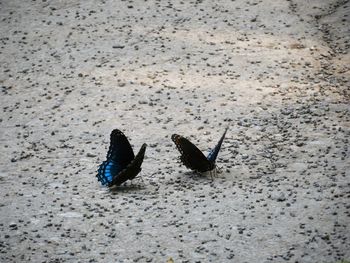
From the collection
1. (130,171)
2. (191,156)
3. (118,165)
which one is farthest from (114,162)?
(191,156)

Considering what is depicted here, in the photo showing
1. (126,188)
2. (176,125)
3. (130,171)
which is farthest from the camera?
(176,125)

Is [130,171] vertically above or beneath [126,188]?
above

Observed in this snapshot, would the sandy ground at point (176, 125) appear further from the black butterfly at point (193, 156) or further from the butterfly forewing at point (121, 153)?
the butterfly forewing at point (121, 153)

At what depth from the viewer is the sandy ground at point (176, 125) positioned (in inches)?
164

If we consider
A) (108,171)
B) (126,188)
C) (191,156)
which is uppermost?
(191,156)

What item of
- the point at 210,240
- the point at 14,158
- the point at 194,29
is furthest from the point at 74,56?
the point at 210,240

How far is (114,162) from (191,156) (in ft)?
2.16

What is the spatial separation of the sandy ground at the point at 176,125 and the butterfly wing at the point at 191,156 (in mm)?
133

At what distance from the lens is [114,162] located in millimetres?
4984

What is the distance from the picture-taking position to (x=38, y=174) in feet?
17.2

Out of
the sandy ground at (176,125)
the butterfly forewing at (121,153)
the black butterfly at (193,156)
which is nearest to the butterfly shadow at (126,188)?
the sandy ground at (176,125)

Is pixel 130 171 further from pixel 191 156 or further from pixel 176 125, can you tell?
pixel 176 125

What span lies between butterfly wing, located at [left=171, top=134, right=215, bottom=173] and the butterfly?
0.36m

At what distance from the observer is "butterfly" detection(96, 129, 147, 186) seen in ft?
16.0
